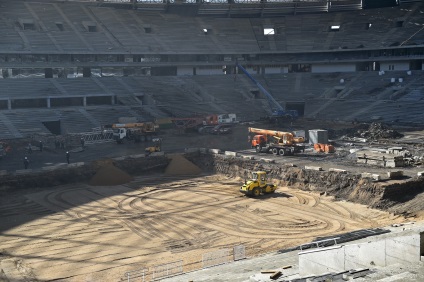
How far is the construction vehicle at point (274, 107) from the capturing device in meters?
59.0

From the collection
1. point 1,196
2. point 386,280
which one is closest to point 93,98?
point 1,196

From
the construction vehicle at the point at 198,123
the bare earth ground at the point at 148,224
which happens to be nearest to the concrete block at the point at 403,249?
the bare earth ground at the point at 148,224

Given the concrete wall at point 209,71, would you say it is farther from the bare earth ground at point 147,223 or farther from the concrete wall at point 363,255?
the concrete wall at point 363,255

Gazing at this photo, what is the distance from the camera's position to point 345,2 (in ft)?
245

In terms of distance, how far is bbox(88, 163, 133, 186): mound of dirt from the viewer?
120ft

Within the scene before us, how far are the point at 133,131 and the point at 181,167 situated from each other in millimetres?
10110

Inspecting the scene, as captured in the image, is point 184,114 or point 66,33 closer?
point 184,114

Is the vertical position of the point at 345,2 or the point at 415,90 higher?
the point at 345,2

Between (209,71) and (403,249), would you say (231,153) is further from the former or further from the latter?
(209,71)

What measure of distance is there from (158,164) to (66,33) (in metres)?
31.3

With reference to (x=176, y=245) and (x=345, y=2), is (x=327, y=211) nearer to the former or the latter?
(x=176, y=245)

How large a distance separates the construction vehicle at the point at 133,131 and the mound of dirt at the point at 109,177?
10762 millimetres

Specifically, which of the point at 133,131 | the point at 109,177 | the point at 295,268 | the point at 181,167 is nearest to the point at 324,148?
the point at 181,167

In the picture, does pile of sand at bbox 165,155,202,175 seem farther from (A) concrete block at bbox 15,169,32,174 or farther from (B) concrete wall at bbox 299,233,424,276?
(B) concrete wall at bbox 299,233,424,276
